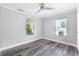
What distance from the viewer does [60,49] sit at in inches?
58.0

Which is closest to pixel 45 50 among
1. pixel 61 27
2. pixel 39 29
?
pixel 39 29

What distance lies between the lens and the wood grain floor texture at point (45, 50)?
1378 millimetres

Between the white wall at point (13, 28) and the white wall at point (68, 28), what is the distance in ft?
0.55

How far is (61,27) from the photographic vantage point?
4.70 feet

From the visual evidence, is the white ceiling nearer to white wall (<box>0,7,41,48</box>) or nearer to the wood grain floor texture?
white wall (<box>0,7,41,48</box>)

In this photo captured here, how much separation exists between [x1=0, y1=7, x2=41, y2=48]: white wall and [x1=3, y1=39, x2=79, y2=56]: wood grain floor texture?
0.17 meters

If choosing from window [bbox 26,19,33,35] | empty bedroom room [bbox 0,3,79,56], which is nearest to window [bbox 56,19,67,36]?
empty bedroom room [bbox 0,3,79,56]

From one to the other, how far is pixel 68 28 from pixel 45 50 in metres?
0.64

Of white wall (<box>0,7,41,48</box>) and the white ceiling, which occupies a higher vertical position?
the white ceiling

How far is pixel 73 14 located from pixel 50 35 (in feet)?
2.01

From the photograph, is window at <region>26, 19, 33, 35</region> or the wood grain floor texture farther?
window at <region>26, 19, 33, 35</region>

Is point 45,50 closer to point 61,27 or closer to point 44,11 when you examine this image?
point 61,27

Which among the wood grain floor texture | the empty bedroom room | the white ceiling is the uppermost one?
the white ceiling

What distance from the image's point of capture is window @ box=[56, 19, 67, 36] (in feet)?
4.63
